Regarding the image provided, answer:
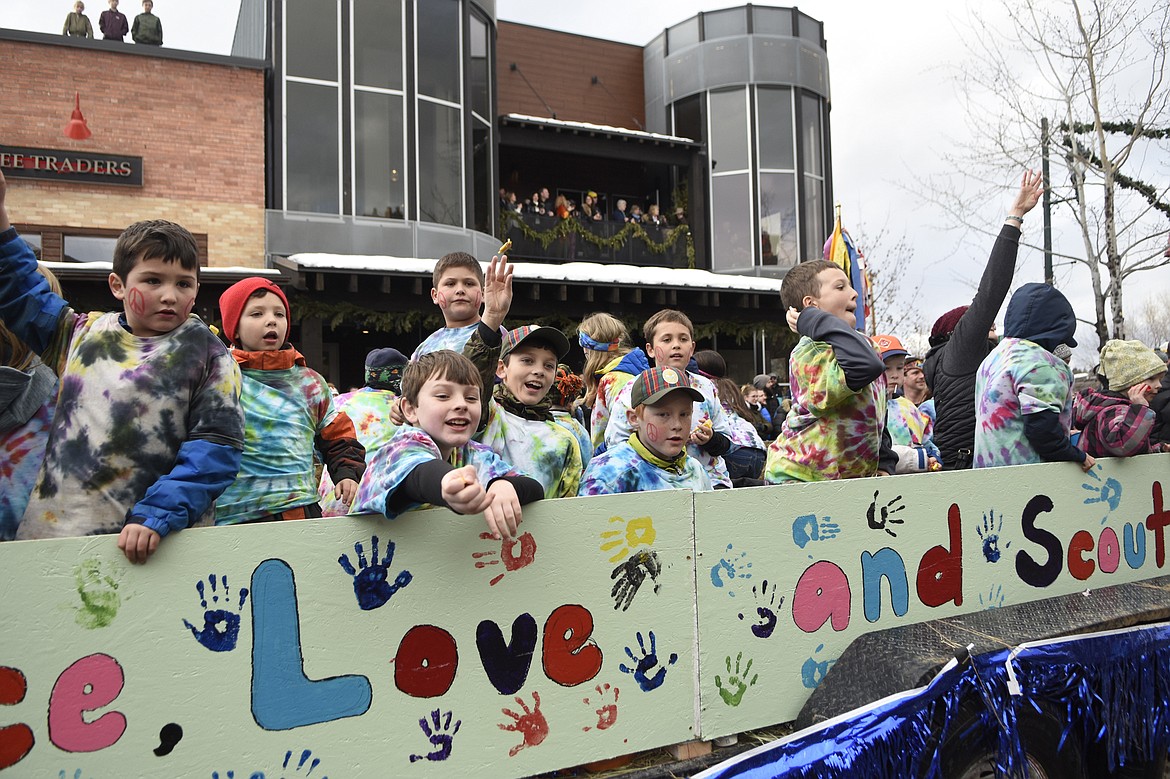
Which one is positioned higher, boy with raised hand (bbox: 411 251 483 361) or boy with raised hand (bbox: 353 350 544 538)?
boy with raised hand (bbox: 411 251 483 361)

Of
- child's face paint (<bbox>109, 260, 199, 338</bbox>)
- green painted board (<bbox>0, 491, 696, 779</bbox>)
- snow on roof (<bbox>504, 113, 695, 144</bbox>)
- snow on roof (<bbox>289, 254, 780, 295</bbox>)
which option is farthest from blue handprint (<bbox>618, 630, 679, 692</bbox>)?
snow on roof (<bbox>504, 113, 695, 144</bbox>)

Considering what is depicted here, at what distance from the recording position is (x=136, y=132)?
43.5ft

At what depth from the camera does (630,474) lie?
111 inches

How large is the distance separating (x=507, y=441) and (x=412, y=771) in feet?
4.51

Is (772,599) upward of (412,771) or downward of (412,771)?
upward

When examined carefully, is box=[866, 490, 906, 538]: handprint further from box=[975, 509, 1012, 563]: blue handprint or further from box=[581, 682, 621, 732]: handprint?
box=[581, 682, 621, 732]: handprint

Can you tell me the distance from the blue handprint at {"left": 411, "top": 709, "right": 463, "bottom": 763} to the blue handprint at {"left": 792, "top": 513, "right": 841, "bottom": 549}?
1092mm

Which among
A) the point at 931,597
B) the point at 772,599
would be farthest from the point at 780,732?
the point at 931,597

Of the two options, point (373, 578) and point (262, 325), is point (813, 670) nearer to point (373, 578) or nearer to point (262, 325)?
point (373, 578)

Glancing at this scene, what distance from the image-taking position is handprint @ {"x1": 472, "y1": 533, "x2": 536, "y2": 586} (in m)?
1.96

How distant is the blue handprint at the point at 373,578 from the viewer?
183 cm

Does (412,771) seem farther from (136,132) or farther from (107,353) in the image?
(136,132)

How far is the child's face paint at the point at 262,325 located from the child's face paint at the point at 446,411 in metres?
0.86

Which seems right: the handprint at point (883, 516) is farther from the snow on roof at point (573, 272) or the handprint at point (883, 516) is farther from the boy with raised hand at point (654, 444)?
the snow on roof at point (573, 272)
